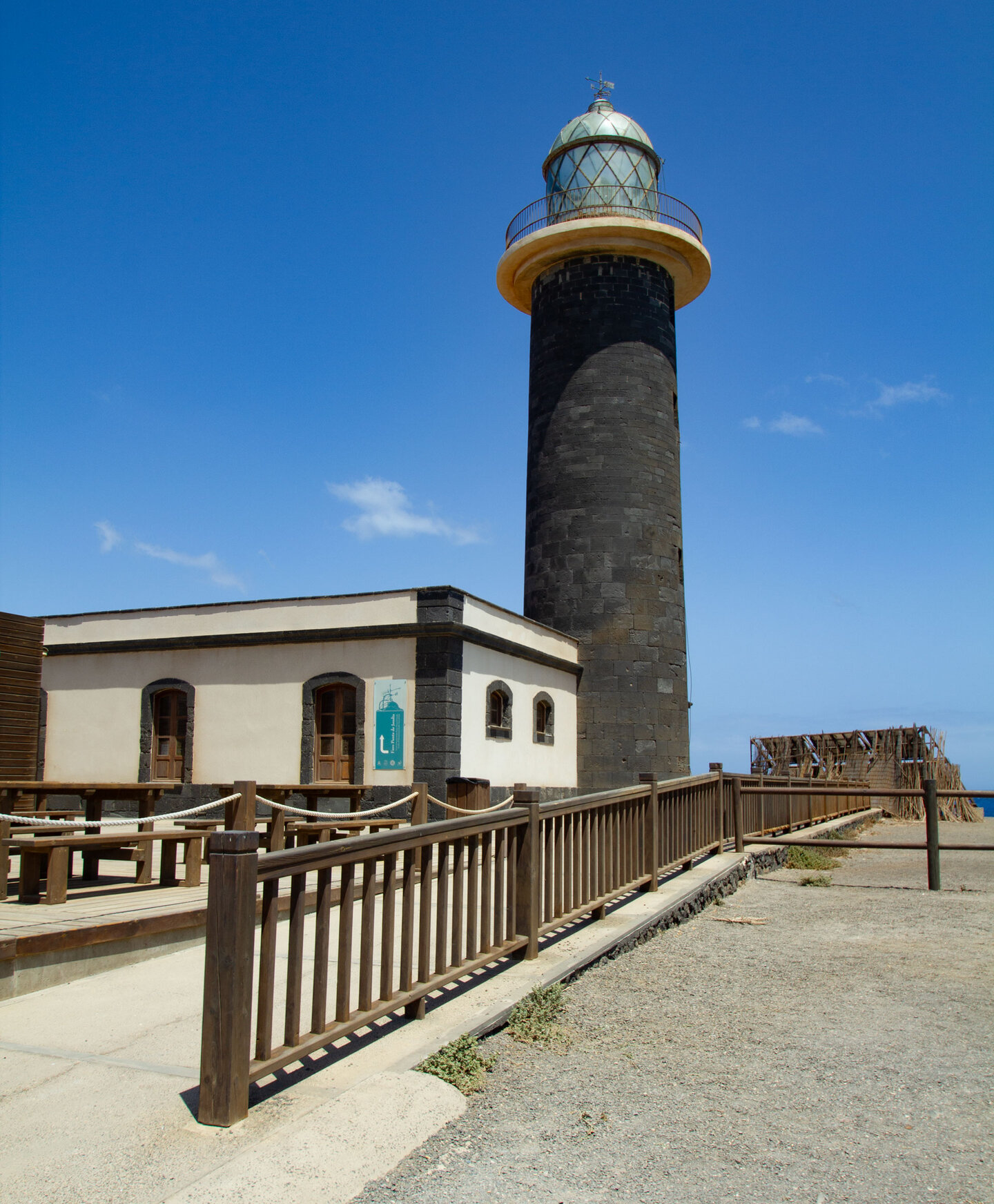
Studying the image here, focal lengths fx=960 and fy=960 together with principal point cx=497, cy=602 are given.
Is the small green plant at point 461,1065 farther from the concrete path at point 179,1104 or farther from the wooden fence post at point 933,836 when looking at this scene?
the wooden fence post at point 933,836

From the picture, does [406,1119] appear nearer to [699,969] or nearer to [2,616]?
[699,969]

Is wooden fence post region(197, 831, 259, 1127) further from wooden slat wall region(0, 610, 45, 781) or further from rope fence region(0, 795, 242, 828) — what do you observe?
wooden slat wall region(0, 610, 45, 781)

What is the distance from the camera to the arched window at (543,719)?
15500 mm

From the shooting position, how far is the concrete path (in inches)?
116

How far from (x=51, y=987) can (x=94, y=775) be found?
34.2ft

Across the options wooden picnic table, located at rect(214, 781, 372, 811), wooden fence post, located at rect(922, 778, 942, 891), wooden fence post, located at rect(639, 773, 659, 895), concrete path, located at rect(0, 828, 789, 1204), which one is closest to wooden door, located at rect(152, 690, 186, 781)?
wooden picnic table, located at rect(214, 781, 372, 811)

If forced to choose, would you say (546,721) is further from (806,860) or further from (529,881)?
(529,881)

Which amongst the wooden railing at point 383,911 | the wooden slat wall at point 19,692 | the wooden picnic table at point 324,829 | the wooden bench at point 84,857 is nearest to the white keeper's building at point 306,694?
the wooden picnic table at point 324,829

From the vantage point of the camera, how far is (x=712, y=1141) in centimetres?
343

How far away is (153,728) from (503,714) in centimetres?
533

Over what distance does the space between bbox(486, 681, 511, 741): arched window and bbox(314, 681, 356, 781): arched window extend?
1959mm

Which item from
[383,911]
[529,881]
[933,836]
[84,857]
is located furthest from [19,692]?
[933,836]

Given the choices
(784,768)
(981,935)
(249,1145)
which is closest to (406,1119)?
(249,1145)

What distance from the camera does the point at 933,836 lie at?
9.77 meters
